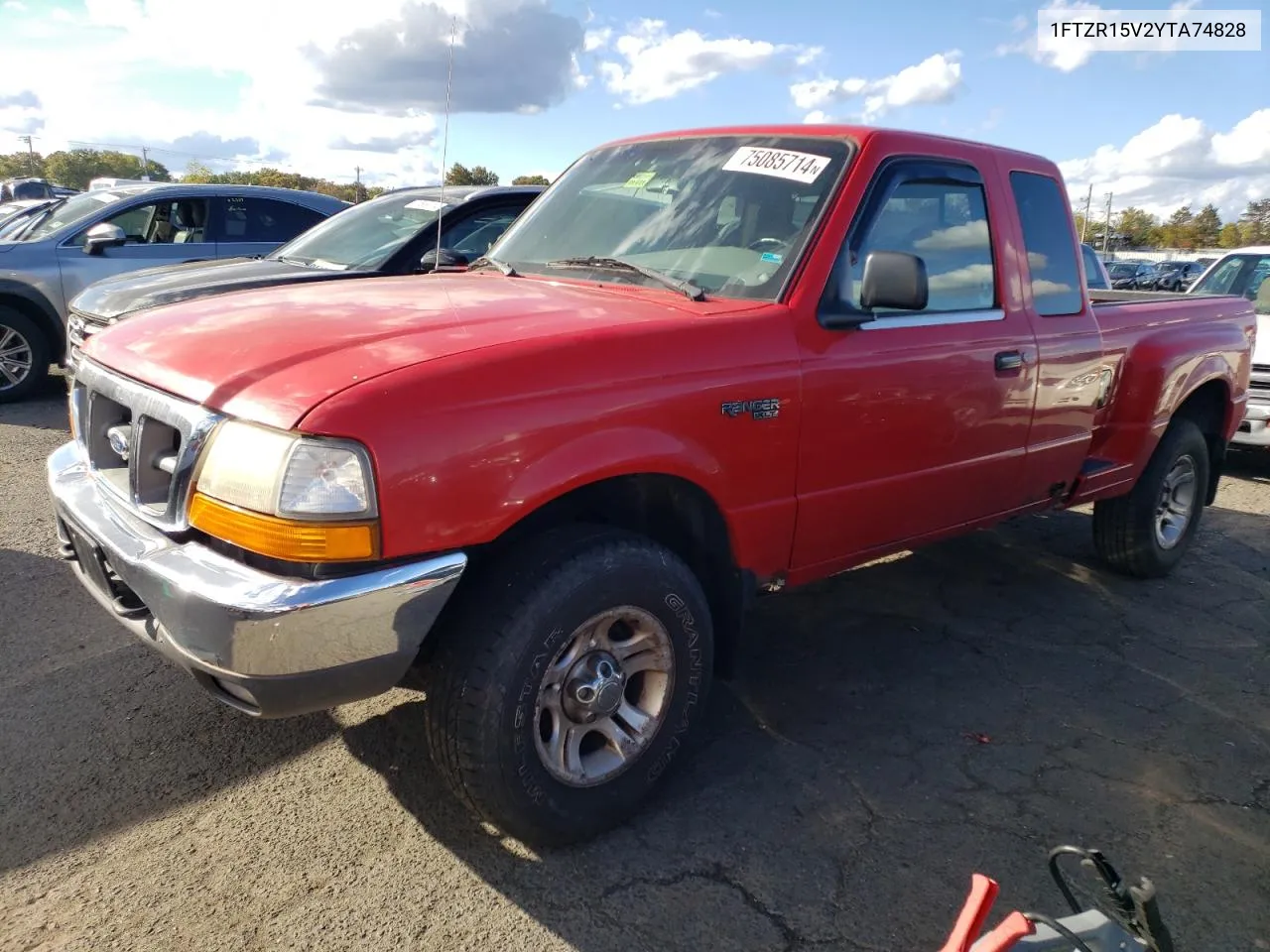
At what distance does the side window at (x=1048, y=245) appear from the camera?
3891 millimetres

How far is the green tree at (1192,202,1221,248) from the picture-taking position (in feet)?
318

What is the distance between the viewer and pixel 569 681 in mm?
2537

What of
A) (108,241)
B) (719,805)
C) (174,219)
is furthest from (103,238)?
(719,805)

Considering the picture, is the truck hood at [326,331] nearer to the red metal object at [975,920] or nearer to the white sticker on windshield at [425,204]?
the red metal object at [975,920]

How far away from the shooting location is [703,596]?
2750 millimetres

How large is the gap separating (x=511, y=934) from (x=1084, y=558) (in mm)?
4252

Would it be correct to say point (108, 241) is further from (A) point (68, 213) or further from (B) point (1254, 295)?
(B) point (1254, 295)

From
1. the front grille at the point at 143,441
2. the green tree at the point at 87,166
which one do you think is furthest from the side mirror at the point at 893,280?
the green tree at the point at 87,166

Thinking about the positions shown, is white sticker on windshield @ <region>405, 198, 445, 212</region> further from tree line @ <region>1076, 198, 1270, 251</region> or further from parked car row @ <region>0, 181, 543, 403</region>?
tree line @ <region>1076, 198, 1270, 251</region>

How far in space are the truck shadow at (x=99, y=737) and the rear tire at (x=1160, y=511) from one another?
3.96 metres

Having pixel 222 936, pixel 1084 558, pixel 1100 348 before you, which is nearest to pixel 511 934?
pixel 222 936

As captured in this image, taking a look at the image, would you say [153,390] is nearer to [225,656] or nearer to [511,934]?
[225,656]

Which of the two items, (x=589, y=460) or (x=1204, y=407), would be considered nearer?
(x=589, y=460)

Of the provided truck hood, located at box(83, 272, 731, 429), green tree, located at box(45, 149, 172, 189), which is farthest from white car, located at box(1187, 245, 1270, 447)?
green tree, located at box(45, 149, 172, 189)
